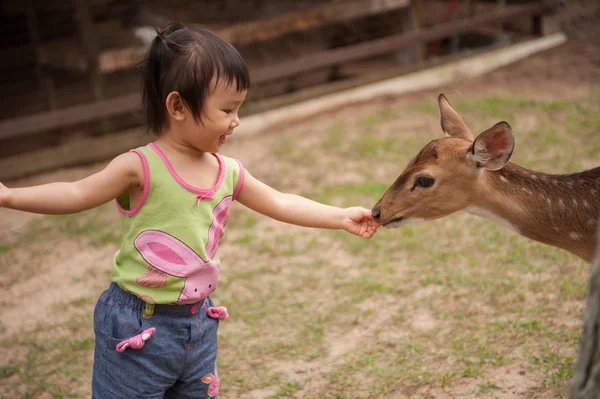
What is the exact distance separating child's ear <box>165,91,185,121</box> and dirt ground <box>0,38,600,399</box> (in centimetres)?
163

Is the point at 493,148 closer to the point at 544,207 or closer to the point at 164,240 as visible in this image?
the point at 544,207

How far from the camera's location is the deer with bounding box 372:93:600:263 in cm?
323

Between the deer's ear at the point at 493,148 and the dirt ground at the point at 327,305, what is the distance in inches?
40.6

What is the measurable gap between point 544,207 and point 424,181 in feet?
1.92

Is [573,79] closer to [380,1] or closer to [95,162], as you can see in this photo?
[380,1]

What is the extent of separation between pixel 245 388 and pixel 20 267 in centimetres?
264

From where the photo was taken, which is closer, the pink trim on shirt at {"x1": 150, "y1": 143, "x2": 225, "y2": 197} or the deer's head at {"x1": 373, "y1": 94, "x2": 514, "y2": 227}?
the pink trim on shirt at {"x1": 150, "y1": 143, "x2": 225, "y2": 197}

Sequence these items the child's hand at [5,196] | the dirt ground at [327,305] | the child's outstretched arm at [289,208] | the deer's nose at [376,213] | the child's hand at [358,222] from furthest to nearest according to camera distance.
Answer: the dirt ground at [327,305], the deer's nose at [376,213], the child's hand at [358,222], the child's outstretched arm at [289,208], the child's hand at [5,196]

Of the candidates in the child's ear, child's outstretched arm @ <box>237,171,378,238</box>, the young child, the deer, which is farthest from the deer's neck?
the child's ear

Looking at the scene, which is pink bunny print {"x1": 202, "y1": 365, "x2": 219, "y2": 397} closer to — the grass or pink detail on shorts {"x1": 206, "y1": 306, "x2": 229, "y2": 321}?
pink detail on shorts {"x1": 206, "y1": 306, "x2": 229, "y2": 321}

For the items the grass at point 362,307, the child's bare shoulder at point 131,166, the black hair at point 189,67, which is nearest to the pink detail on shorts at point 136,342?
the child's bare shoulder at point 131,166

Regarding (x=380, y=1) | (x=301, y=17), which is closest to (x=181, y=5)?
(x=301, y=17)

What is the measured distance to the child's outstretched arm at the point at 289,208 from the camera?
109 inches

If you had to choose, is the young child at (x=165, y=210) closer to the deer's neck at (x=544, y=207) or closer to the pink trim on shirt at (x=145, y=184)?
the pink trim on shirt at (x=145, y=184)
